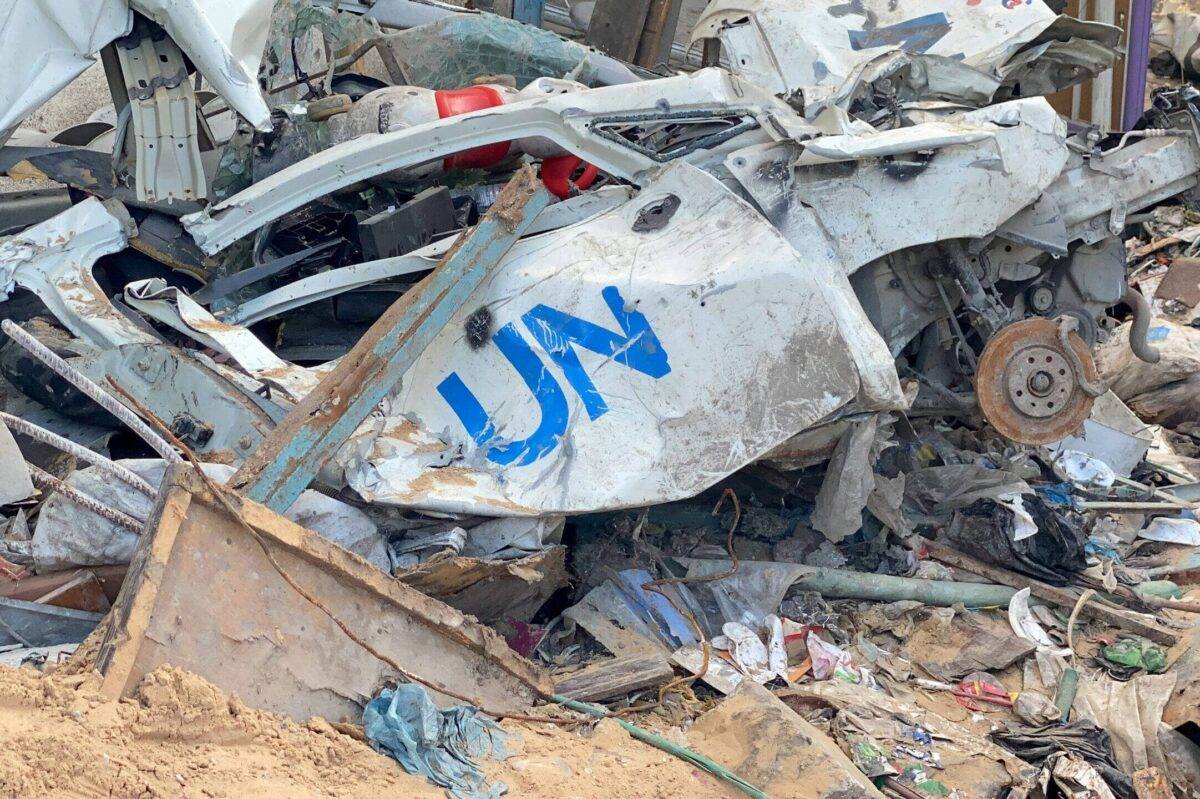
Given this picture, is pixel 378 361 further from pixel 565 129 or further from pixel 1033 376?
pixel 1033 376

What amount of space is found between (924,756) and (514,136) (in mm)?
2572

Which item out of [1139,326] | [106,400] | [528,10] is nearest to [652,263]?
[106,400]

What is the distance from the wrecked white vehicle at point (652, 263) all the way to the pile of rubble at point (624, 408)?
15 mm

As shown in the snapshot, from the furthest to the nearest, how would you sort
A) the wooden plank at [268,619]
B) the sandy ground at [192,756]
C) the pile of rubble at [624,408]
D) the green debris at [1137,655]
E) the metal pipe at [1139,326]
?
the metal pipe at [1139,326] → the green debris at [1137,655] → the pile of rubble at [624,408] → the wooden plank at [268,619] → the sandy ground at [192,756]

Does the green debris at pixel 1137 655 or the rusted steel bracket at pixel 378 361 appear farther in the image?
the green debris at pixel 1137 655

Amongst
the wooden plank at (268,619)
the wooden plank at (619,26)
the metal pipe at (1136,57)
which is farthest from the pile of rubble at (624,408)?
the metal pipe at (1136,57)

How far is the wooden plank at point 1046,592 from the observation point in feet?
15.4

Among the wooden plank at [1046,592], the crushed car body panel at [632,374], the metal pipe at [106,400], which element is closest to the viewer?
the metal pipe at [106,400]

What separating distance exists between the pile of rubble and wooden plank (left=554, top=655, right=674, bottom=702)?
15mm

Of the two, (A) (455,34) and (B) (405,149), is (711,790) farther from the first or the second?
(A) (455,34)

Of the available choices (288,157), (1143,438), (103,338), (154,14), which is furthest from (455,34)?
(1143,438)

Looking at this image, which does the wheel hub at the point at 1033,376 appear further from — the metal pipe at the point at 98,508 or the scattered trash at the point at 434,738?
the metal pipe at the point at 98,508

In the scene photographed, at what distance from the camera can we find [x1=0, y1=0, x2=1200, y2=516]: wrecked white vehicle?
3.93 meters

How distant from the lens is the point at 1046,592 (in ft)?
16.1
